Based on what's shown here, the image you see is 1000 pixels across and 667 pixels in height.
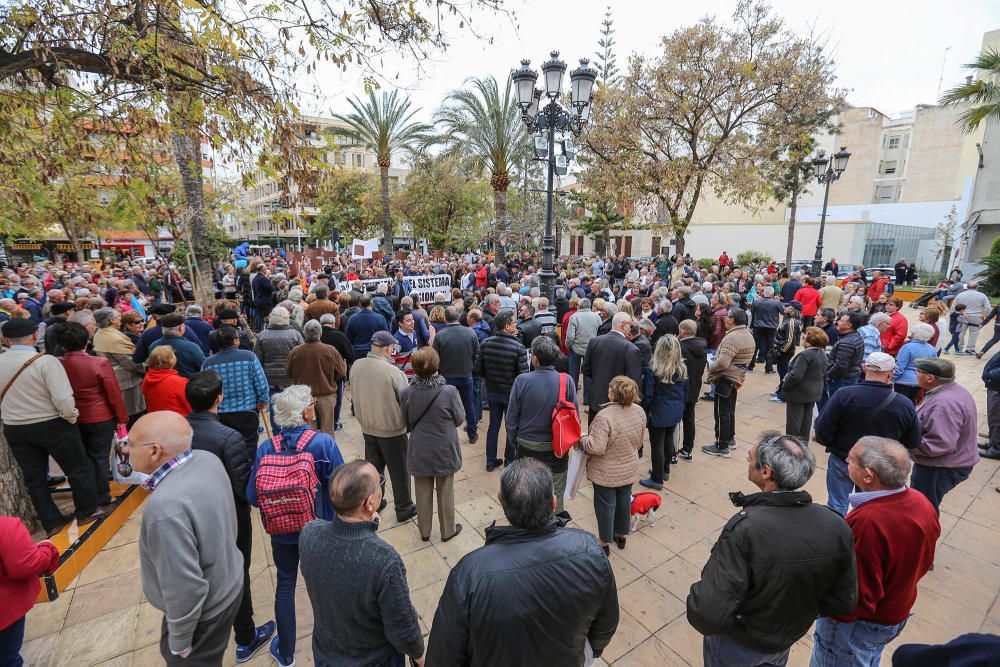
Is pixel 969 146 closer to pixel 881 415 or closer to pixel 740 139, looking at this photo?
pixel 740 139

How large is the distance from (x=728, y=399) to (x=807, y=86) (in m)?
13.1

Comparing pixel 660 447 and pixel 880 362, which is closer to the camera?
pixel 880 362

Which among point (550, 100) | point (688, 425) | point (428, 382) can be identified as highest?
point (550, 100)

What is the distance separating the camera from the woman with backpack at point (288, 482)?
2.70m

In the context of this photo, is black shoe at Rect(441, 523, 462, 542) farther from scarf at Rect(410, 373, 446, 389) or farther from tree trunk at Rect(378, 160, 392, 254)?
tree trunk at Rect(378, 160, 392, 254)

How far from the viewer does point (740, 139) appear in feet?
49.6

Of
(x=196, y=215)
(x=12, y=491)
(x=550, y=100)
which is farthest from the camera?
(x=196, y=215)

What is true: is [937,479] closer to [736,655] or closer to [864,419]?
[864,419]

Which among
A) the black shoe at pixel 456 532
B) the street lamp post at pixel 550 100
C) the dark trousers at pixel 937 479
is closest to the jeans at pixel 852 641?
the dark trousers at pixel 937 479

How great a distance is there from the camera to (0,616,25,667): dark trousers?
243 centimetres

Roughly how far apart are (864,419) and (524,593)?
3.45 meters

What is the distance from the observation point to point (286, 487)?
2.69 m

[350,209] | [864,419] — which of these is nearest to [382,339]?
[864,419]

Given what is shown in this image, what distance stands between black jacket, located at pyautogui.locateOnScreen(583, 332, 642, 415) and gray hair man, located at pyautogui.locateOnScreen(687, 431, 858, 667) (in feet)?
8.91
